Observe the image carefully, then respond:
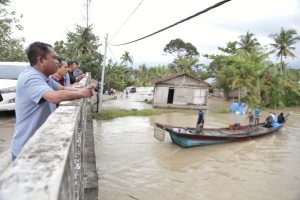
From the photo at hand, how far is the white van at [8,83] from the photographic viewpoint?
8.70 m

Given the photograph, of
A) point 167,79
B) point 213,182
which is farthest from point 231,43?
point 213,182

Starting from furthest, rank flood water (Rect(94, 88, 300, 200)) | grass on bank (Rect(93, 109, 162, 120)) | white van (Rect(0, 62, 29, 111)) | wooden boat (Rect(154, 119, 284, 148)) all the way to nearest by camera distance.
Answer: grass on bank (Rect(93, 109, 162, 120)), wooden boat (Rect(154, 119, 284, 148)), flood water (Rect(94, 88, 300, 200)), white van (Rect(0, 62, 29, 111))

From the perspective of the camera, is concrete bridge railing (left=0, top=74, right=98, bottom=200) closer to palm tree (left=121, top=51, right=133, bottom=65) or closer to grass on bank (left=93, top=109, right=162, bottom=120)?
grass on bank (left=93, top=109, right=162, bottom=120)

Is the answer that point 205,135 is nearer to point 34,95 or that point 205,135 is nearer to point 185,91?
point 34,95

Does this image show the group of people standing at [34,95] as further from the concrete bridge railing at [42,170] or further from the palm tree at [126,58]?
the palm tree at [126,58]

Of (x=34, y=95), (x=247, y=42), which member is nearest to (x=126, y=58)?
(x=247, y=42)

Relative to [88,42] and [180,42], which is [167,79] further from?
[180,42]

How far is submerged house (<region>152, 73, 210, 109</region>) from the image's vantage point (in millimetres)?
27734

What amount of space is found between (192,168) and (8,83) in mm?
7217

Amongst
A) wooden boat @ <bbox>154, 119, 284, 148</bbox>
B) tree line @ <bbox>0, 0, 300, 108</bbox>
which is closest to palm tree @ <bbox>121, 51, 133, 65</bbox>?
tree line @ <bbox>0, 0, 300, 108</bbox>

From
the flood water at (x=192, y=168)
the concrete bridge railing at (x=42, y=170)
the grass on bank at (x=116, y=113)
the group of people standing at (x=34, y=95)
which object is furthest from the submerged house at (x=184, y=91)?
the concrete bridge railing at (x=42, y=170)

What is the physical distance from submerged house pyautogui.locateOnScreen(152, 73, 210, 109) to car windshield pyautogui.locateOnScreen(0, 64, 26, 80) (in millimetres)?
18566

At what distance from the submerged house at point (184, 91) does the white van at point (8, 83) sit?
18557mm

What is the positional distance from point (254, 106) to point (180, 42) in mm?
31558
